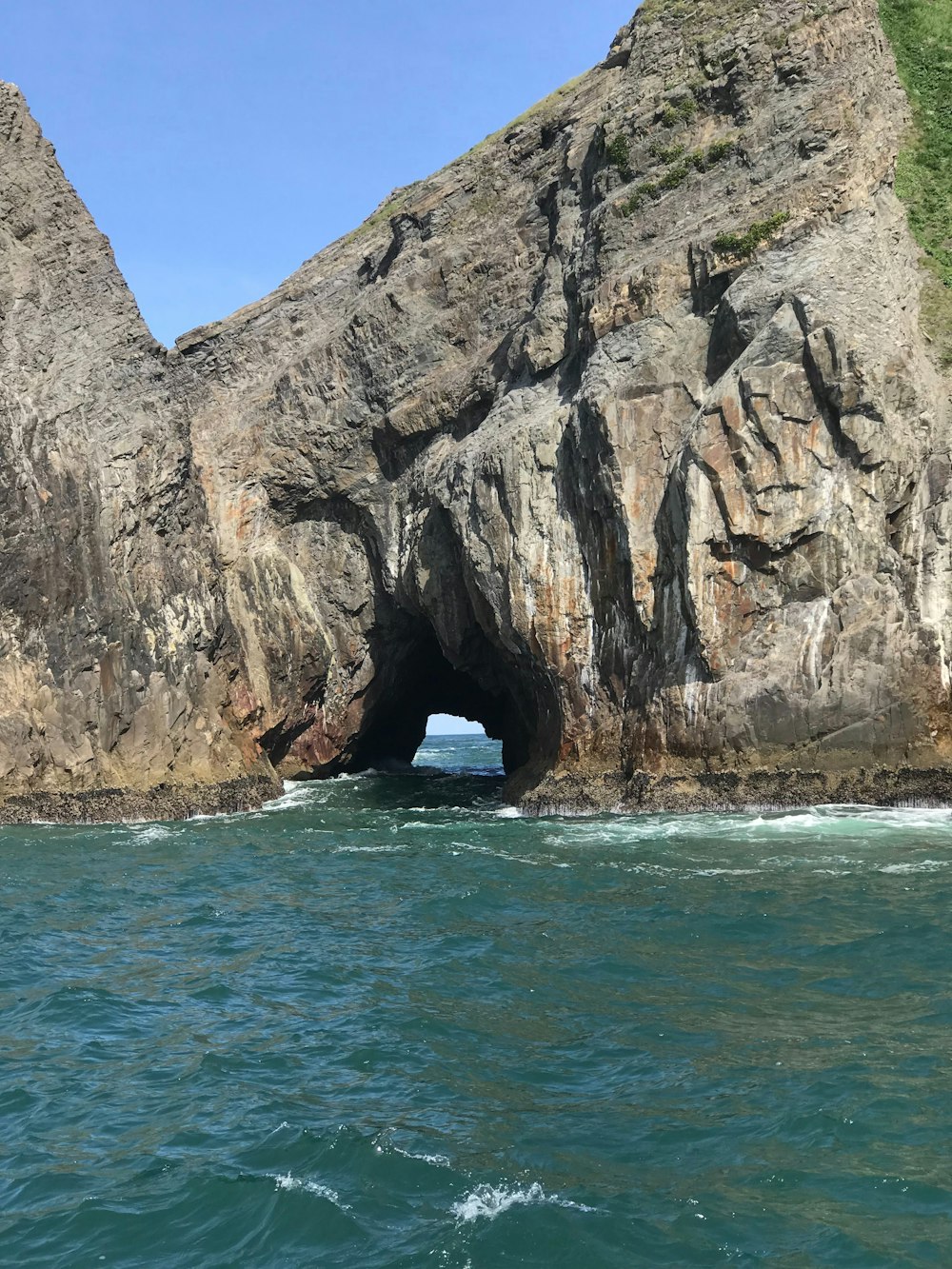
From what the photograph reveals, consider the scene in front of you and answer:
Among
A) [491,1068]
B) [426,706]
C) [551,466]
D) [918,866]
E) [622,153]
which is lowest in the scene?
[491,1068]

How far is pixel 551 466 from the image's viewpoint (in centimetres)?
3553

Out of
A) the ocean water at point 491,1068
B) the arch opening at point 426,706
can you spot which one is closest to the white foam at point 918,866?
the ocean water at point 491,1068

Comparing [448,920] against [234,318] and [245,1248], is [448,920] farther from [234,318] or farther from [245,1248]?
[234,318]

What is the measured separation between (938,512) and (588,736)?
1109cm

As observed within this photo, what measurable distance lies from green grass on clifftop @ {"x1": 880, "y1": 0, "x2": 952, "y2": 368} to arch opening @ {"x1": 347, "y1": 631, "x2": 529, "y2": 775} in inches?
772

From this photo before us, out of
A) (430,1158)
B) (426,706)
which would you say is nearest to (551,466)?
(426,706)

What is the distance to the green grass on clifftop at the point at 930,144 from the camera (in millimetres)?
35094

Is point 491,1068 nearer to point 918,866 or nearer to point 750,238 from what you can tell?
point 918,866

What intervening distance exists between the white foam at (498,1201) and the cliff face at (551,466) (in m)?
21.1

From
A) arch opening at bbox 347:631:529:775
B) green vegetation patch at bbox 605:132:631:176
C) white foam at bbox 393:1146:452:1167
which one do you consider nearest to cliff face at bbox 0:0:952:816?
green vegetation patch at bbox 605:132:631:176

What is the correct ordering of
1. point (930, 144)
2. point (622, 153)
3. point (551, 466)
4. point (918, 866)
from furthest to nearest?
point (930, 144) → point (622, 153) → point (551, 466) → point (918, 866)

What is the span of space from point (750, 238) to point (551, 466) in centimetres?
842

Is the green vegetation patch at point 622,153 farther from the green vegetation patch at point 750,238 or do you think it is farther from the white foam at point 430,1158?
the white foam at point 430,1158

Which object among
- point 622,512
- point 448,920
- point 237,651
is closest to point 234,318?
point 237,651
